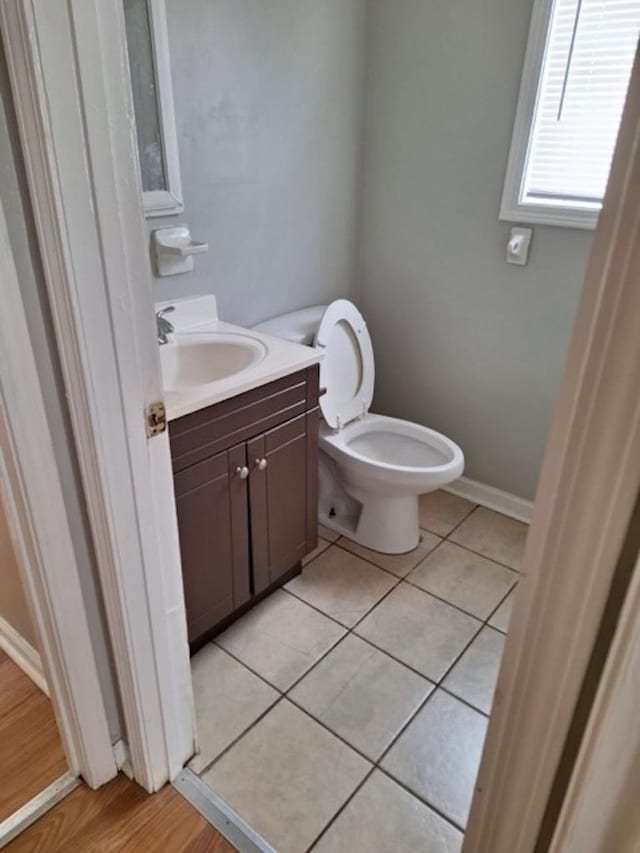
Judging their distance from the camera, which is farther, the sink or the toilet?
the toilet

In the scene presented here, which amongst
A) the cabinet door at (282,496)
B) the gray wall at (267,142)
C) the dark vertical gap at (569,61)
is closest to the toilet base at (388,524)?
the cabinet door at (282,496)

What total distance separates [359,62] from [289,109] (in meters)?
0.42

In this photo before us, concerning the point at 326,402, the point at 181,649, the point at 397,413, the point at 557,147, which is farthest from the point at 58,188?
the point at 397,413

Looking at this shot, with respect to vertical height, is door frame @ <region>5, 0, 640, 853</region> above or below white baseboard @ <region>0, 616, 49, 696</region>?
above

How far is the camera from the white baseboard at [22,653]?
1605 millimetres

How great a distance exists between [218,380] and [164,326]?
0.83ft

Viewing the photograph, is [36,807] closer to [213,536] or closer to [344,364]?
[213,536]

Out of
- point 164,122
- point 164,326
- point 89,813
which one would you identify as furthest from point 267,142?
point 89,813

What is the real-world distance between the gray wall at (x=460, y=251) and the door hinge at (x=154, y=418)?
150 cm

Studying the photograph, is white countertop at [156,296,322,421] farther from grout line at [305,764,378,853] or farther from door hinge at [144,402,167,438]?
grout line at [305,764,378,853]

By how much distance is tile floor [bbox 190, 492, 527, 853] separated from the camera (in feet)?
4.39

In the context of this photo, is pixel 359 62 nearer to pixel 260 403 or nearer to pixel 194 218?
pixel 194 218

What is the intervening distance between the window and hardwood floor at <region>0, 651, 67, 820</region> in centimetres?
209

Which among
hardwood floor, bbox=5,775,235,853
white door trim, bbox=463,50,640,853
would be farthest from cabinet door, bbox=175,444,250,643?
white door trim, bbox=463,50,640,853
